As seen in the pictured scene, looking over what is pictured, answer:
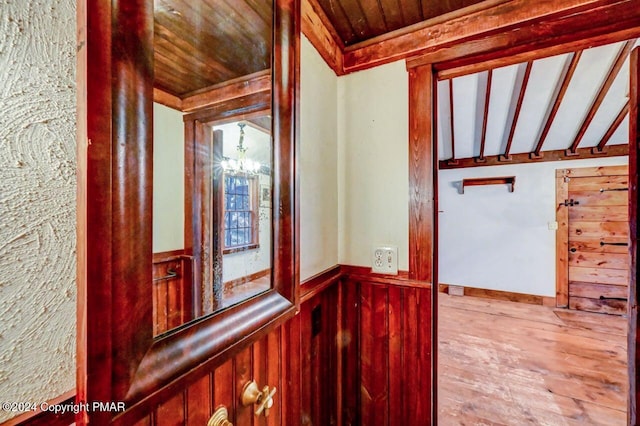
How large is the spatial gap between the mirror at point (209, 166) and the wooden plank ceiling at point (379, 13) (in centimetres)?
49

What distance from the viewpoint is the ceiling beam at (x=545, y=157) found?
3.12 meters

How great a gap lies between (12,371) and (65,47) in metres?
0.42

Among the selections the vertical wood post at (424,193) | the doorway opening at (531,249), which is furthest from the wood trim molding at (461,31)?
the doorway opening at (531,249)

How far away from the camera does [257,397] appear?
69cm

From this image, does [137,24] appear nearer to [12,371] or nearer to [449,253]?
[12,371]

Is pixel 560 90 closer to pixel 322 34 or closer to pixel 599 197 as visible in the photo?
pixel 599 197

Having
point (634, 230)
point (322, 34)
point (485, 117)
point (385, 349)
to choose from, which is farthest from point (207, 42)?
point (485, 117)

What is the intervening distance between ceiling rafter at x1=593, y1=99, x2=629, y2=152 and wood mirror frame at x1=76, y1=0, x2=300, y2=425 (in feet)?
13.2

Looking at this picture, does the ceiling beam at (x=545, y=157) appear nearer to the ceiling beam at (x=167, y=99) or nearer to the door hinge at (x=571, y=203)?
the door hinge at (x=571, y=203)

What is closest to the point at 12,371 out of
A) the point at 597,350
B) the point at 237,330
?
the point at 237,330

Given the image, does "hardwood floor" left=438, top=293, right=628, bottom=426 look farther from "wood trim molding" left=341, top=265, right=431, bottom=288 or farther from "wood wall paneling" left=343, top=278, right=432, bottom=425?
"wood trim molding" left=341, top=265, right=431, bottom=288

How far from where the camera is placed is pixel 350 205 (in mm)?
1312

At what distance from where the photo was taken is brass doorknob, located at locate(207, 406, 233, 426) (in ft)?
1.91

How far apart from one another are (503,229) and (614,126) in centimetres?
161
